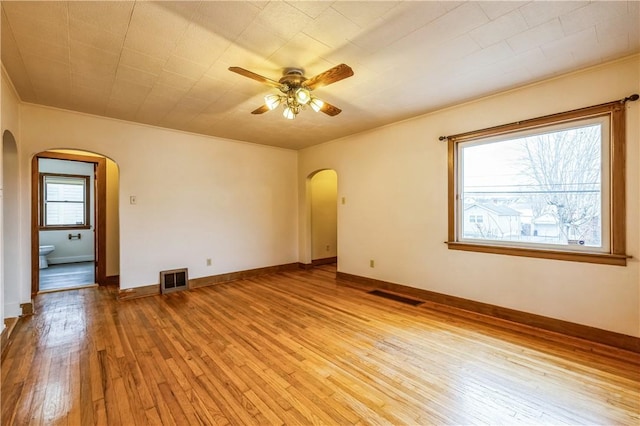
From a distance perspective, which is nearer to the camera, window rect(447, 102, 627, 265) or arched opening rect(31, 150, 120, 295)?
window rect(447, 102, 627, 265)

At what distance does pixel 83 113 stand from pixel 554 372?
6134 mm

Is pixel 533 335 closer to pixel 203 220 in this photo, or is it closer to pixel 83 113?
pixel 203 220

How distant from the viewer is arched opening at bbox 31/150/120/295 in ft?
16.6

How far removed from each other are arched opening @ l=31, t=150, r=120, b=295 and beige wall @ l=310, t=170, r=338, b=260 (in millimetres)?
3978

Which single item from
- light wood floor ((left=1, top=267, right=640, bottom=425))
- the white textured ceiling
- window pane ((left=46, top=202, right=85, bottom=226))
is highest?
the white textured ceiling

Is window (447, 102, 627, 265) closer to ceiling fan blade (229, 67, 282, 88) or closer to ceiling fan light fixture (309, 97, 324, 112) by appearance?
ceiling fan light fixture (309, 97, 324, 112)

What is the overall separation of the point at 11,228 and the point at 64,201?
4.59 metres

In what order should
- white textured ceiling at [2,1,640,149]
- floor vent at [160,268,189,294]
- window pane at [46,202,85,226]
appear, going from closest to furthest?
1. white textured ceiling at [2,1,640,149]
2. floor vent at [160,268,189,294]
3. window pane at [46,202,85,226]

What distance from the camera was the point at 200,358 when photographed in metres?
2.47

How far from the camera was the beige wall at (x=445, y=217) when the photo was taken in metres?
2.60

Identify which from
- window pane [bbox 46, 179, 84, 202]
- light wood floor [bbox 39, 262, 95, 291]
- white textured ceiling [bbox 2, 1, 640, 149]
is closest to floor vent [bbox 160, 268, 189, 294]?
light wood floor [bbox 39, 262, 95, 291]

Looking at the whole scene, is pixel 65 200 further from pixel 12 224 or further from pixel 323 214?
pixel 323 214

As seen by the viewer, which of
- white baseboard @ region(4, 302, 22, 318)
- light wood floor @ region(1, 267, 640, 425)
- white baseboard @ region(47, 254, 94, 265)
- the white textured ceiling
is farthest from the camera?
white baseboard @ region(47, 254, 94, 265)

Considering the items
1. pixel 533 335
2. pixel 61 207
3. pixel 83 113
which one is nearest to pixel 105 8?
pixel 83 113
